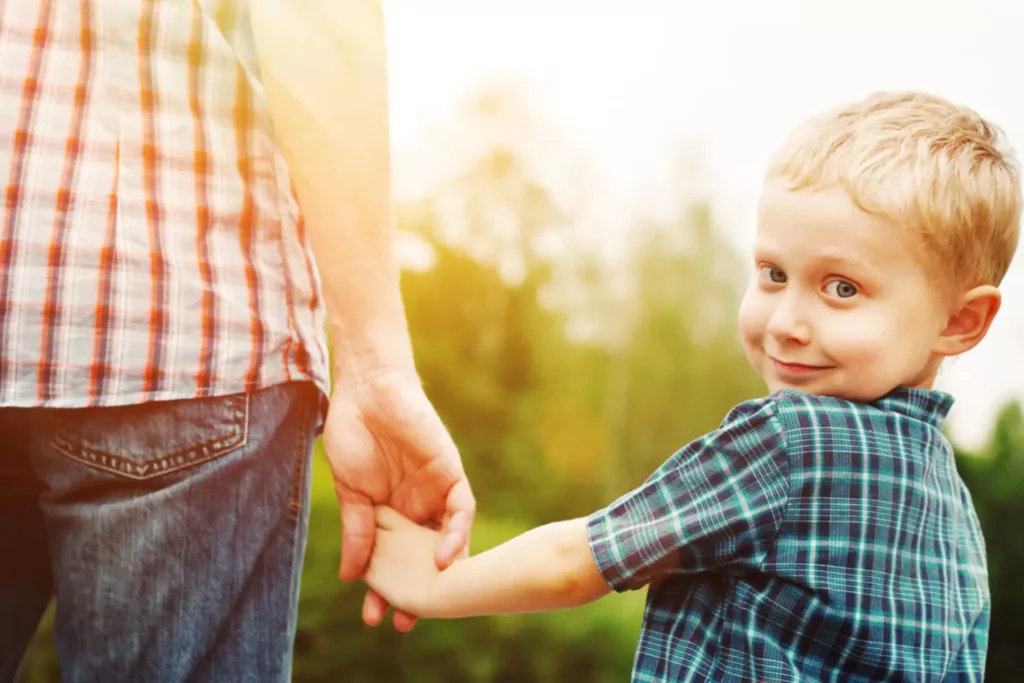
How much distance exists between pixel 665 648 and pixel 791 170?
51 cm

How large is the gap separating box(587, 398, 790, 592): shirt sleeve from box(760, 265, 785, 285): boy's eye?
0.48ft

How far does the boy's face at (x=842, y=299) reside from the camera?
97 centimetres

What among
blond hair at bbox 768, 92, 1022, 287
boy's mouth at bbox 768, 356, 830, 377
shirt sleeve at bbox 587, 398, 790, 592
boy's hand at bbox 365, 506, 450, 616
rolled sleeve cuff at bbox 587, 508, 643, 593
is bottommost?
boy's hand at bbox 365, 506, 450, 616

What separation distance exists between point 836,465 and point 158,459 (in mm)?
633

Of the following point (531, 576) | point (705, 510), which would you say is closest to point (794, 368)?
point (705, 510)

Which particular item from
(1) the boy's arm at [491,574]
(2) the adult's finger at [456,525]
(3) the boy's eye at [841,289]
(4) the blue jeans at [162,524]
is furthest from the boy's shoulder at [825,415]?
(4) the blue jeans at [162,524]

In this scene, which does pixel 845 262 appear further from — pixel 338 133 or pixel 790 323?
pixel 338 133

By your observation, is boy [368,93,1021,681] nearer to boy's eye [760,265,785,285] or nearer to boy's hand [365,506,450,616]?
boy's eye [760,265,785,285]

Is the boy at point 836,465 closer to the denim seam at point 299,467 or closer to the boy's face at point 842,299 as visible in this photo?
the boy's face at point 842,299

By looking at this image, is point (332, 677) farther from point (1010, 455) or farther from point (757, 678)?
point (1010, 455)

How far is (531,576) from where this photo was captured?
104 centimetres

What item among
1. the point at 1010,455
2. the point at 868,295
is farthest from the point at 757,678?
the point at 1010,455

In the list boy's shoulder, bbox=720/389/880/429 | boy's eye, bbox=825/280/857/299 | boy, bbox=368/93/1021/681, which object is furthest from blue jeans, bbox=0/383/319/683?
boy's eye, bbox=825/280/857/299

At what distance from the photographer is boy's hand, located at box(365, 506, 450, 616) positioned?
1.16 m
